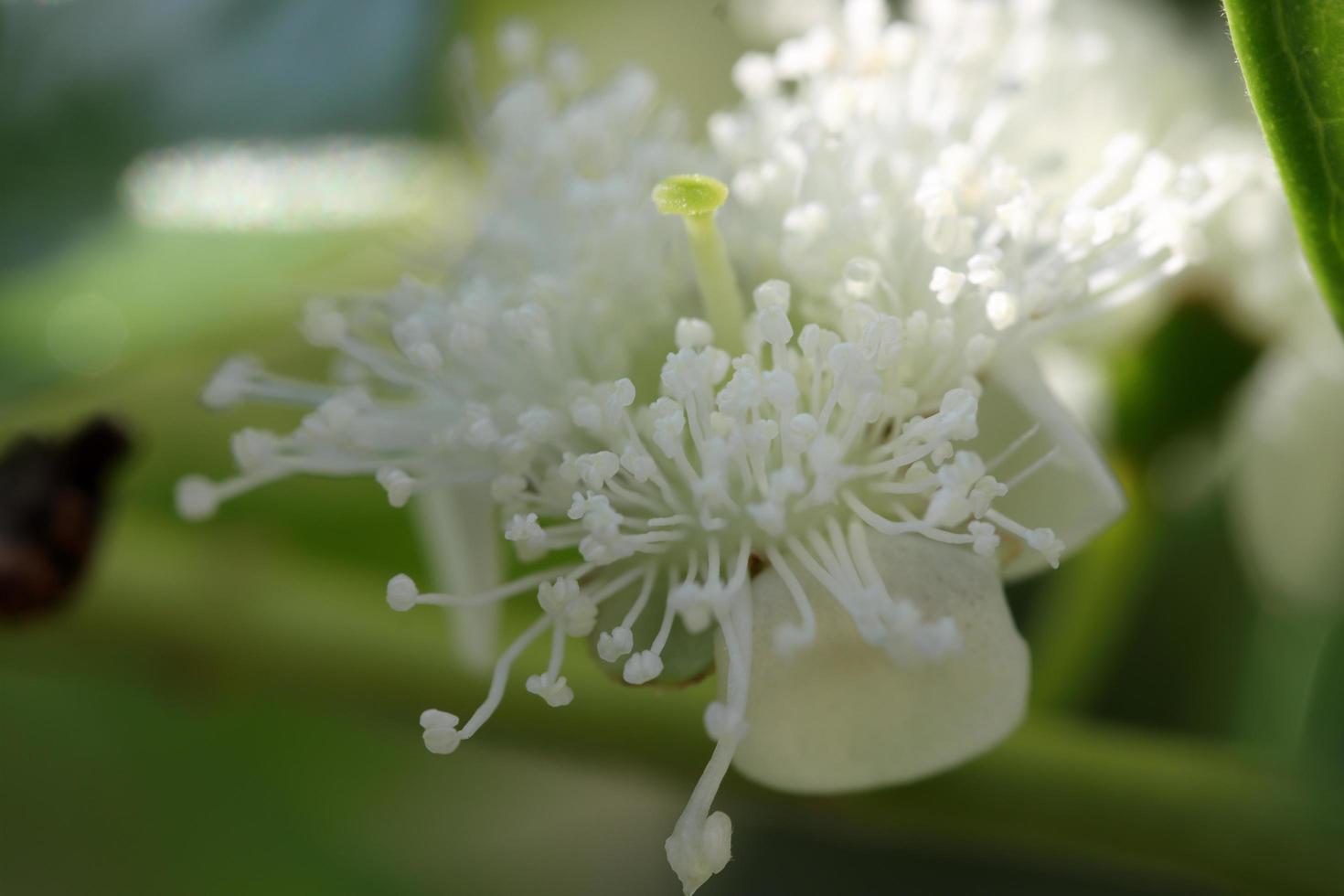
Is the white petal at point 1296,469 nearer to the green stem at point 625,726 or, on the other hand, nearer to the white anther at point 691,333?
the green stem at point 625,726

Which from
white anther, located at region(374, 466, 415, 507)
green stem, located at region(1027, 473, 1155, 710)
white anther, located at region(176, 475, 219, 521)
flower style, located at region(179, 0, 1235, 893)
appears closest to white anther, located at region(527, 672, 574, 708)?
flower style, located at region(179, 0, 1235, 893)

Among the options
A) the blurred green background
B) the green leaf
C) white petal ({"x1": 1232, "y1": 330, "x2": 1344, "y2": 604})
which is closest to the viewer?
the green leaf

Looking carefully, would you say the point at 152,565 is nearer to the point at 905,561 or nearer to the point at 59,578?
the point at 59,578

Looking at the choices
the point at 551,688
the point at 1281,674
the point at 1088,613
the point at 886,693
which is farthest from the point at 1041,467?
the point at 1281,674

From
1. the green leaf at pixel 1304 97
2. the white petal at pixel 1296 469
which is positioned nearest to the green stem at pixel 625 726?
the white petal at pixel 1296 469

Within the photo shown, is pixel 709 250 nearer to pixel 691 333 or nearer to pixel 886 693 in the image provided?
pixel 691 333

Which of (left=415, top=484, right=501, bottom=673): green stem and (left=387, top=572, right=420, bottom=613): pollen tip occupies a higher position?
(left=387, top=572, right=420, bottom=613): pollen tip

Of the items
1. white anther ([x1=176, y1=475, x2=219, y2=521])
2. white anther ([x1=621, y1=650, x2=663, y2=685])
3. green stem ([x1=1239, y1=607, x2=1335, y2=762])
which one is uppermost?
white anther ([x1=176, y1=475, x2=219, y2=521])

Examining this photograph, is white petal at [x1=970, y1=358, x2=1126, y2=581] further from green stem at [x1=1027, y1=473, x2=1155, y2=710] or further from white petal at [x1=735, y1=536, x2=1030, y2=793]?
green stem at [x1=1027, y1=473, x2=1155, y2=710]
